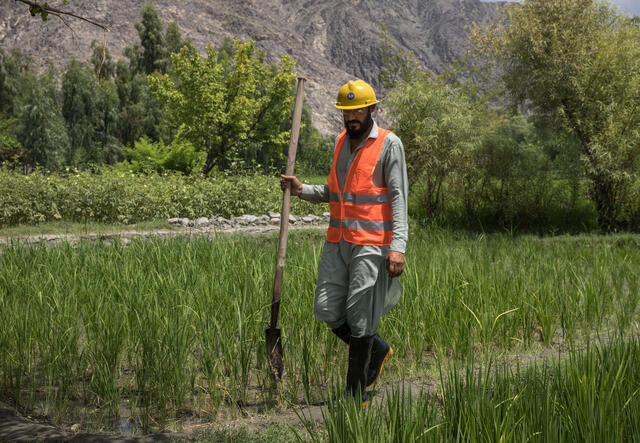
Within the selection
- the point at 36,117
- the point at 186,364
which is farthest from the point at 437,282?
the point at 36,117

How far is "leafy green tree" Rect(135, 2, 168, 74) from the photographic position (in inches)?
1218

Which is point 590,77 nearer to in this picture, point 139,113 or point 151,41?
point 139,113

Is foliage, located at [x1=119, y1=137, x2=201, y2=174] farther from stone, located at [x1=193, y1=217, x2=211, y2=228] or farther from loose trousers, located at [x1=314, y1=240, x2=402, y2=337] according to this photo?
loose trousers, located at [x1=314, y1=240, x2=402, y2=337]

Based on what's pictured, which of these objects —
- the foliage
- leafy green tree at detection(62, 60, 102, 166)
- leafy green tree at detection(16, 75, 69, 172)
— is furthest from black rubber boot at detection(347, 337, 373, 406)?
leafy green tree at detection(62, 60, 102, 166)

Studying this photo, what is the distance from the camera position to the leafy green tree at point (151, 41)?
30938mm

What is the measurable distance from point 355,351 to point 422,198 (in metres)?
10.6

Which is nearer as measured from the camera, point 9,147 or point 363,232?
point 363,232

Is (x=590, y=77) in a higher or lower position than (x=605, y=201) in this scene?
higher

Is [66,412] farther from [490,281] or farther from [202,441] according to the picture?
[490,281]

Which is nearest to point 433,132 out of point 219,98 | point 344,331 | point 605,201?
point 605,201

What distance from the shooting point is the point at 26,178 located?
1184 centimetres

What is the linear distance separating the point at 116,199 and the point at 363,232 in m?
10.2

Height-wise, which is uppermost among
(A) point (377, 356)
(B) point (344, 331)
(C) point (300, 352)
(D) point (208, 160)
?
(D) point (208, 160)

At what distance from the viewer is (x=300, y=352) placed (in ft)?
11.6
